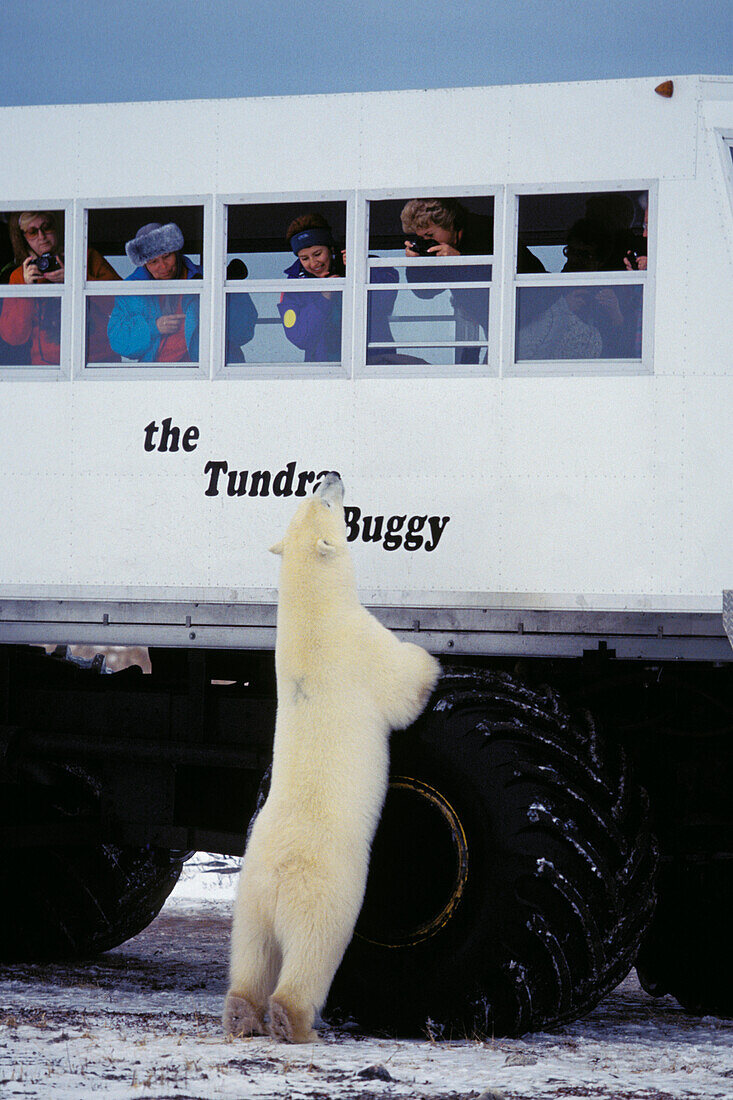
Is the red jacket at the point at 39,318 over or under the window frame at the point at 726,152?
under

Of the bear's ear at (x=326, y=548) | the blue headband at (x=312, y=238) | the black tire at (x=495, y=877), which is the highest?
the blue headband at (x=312, y=238)

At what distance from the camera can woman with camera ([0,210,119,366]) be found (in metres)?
6.14

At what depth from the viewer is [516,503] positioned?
5.58 meters

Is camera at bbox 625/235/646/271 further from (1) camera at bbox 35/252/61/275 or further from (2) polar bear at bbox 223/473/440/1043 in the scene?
(1) camera at bbox 35/252/61/275

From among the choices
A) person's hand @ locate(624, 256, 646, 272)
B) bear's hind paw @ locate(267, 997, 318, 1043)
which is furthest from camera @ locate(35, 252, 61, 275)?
bear's hind paw @ locate(267, 997, 318, 1043)

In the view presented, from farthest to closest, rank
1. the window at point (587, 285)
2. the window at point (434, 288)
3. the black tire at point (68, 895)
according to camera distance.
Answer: the black tire at point (68, 895)
the window at point (434, 288)
the window at point (587, 285)

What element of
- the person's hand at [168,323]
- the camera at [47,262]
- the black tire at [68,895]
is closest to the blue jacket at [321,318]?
the person's hand at [168,323]

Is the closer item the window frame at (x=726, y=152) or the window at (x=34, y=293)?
the window frame at (x=726, y=152)

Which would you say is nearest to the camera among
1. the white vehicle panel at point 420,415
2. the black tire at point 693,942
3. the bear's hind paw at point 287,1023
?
the bear's hind paw at point 287,1023

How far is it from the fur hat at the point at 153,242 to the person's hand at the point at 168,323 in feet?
0.98

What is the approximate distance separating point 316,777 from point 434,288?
2.35 m

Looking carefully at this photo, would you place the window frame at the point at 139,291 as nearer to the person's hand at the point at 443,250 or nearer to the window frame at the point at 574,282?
the person's hand at the point at 443,250

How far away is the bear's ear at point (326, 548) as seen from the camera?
5.13m

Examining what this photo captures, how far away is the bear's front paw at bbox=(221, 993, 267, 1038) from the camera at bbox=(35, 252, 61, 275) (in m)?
3.62
